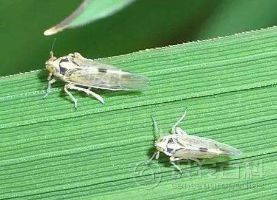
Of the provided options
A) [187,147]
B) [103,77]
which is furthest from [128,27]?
[187,147]

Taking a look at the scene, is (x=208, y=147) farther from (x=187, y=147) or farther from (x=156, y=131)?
(x=156, y=131)

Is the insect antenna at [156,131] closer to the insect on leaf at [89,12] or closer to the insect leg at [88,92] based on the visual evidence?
the insect leg at [88,92]

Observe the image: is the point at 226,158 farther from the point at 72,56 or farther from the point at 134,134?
the point at 72,56

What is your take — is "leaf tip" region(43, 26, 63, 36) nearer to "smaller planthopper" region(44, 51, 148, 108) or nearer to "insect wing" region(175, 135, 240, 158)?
"smaller planthopper" region(44, 51, 148, 108)

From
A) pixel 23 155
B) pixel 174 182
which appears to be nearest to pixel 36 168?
pixel 23 155

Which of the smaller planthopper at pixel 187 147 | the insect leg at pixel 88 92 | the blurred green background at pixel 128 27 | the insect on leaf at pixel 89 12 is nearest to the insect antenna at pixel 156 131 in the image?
the smaller planthopper at pixel 187 147

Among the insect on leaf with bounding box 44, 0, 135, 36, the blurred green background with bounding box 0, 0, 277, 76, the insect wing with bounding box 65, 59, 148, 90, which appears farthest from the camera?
the blurred green background with bounding box 0, 0, 277, 76

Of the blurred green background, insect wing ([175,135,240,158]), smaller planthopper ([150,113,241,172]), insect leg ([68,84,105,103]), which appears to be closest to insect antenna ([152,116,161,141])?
smaller planthopper ([150,113,241,172])
